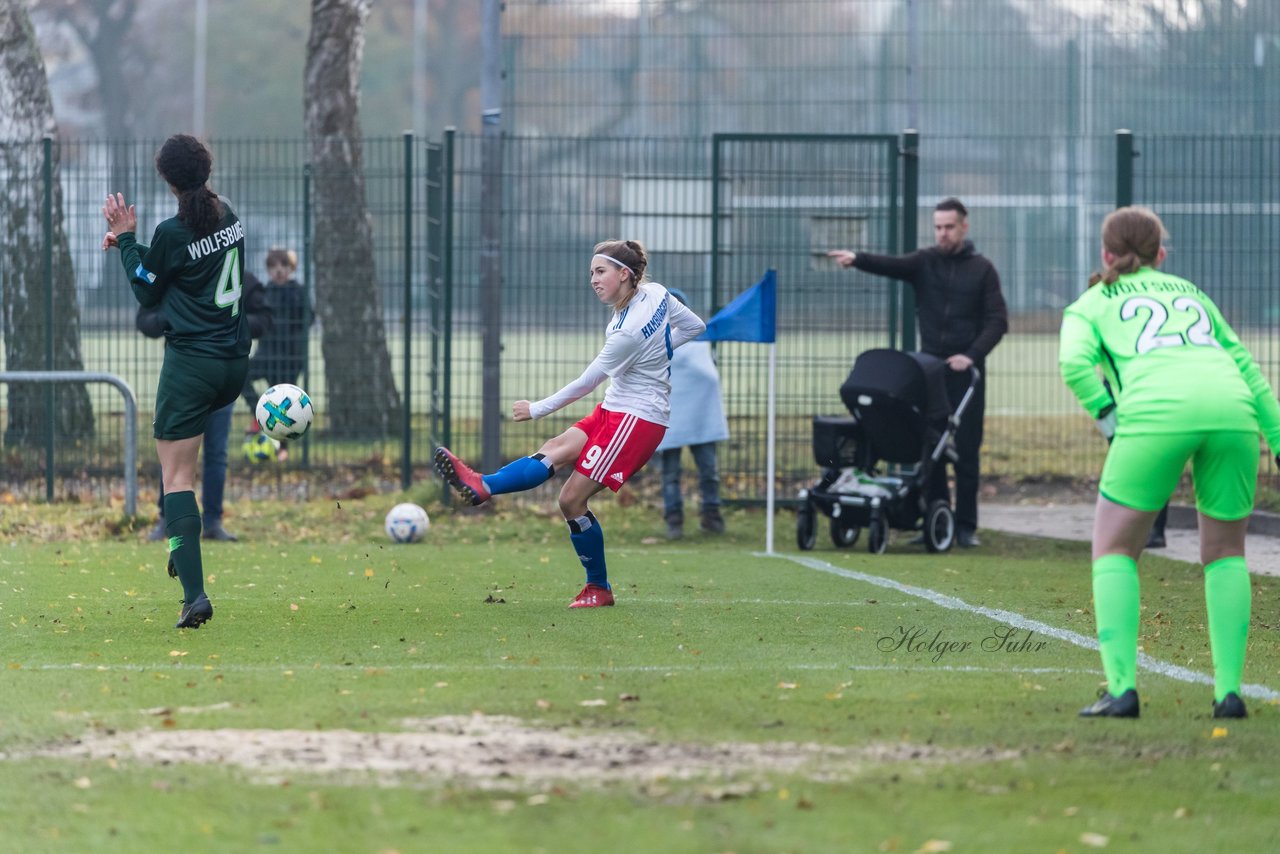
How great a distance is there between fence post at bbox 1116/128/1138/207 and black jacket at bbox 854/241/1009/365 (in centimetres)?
202

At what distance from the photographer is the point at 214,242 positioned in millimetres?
7918

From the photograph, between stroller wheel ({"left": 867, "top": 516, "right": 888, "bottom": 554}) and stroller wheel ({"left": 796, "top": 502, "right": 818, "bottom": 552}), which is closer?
stroller wheel ({"left": 867, "top": 516, "right": 888, "bottom": 554})

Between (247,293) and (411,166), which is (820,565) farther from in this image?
(411,166)

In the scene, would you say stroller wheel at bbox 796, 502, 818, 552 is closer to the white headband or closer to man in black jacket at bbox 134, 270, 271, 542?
the white headband

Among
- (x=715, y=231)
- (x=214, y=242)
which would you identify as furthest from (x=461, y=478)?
(x=715, y=231)

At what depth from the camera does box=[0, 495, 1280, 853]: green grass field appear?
15.1 ft

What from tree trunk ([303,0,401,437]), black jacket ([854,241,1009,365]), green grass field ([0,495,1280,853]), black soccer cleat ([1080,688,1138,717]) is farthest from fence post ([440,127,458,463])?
black soccer cleat ([1080,688,1138,717])

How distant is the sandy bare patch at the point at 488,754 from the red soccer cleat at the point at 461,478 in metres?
2.89

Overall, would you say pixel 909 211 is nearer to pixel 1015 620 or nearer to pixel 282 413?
pixel 1015 620

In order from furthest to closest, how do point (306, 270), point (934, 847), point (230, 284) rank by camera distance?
point (306, 270), point (230, 284), point (934, 847)

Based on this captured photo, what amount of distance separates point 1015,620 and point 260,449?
24.3ft

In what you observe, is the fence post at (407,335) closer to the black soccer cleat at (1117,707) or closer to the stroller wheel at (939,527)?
the stroller wheel at (939,527)

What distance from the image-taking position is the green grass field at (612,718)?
4.59 meters

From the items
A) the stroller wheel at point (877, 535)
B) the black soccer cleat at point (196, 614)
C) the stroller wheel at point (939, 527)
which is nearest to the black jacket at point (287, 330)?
the stroller wheel at point (877, 535)
